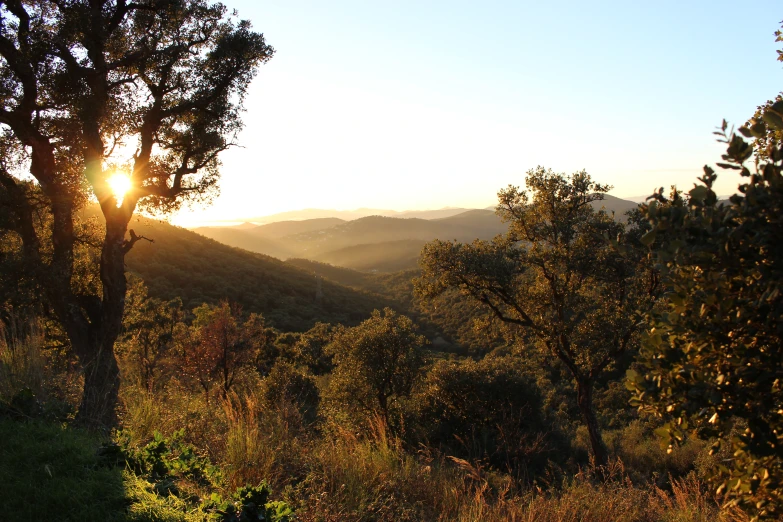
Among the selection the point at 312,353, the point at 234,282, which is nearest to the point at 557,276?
the point at 312,353

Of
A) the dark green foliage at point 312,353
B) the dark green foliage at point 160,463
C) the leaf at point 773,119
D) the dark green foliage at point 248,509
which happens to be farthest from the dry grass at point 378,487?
the dark green foliage at point 312,353

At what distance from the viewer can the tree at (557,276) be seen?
47.1 ft

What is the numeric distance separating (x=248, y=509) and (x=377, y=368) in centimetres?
1671

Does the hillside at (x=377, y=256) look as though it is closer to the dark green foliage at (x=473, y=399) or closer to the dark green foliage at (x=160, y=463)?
the dark green foliage at (x=473, y=399)

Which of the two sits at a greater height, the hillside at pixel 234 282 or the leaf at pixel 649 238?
the leaf at pixel 649 238

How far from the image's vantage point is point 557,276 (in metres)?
15.0

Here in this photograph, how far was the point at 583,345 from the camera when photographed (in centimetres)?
1477

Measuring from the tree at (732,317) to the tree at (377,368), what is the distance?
60.1ft

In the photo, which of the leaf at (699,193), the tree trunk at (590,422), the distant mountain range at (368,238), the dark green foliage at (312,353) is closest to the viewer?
the leaf at (699,193)

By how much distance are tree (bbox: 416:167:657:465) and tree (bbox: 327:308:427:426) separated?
248 inches

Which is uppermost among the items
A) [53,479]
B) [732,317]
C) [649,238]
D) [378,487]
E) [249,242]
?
[249,242]

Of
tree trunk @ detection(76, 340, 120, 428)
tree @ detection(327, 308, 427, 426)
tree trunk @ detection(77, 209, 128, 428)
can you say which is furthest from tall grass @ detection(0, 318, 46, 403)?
tree @ detection(327, 308, 427, 426)

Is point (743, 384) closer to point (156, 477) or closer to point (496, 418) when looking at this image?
point (156, 477)

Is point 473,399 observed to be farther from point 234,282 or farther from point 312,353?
point 234,282
